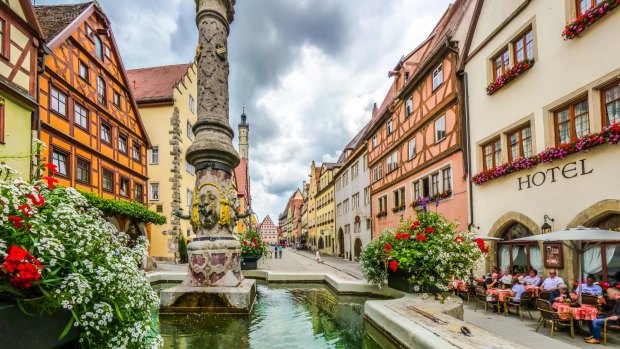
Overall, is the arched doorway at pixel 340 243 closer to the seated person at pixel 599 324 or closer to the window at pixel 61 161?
the window at pixel 61 161

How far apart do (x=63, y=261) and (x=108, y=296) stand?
0.32 m

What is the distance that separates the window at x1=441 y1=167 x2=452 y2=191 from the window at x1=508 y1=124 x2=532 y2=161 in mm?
3941

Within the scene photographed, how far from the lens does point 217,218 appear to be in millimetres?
8203

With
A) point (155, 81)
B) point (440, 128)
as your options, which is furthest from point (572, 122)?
point (155, 81)

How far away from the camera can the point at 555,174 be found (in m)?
10.2

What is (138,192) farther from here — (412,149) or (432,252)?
(432,252)

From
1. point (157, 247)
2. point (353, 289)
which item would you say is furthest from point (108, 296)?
point (157, 247)

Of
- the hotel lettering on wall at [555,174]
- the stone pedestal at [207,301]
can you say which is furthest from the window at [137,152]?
the hotel lettering on wall at [555,174]

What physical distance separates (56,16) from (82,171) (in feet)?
25.6

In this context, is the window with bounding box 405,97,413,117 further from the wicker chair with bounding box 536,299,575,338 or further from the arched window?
the wicker chair with bounding box 536,299,575,338

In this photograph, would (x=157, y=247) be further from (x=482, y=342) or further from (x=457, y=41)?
(x=482, y=342)

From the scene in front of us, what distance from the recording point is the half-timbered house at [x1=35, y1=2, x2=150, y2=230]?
1650 cm

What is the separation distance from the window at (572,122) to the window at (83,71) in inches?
795

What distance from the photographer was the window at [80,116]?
59.4 feet
